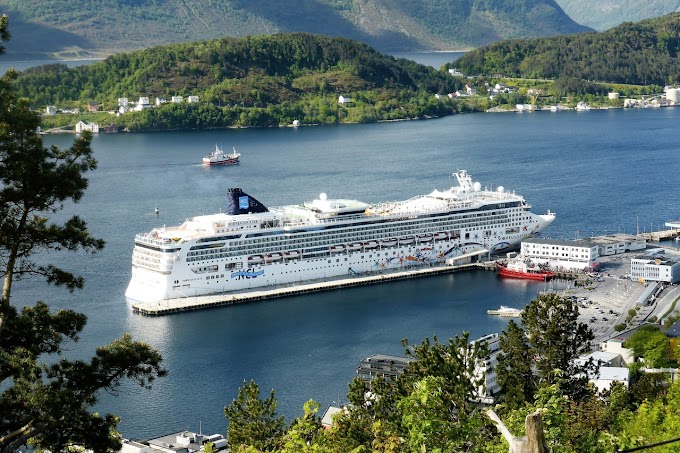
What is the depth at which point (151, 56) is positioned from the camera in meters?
77.5

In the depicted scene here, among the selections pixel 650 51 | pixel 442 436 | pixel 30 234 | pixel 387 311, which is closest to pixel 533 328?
pixel 442 436

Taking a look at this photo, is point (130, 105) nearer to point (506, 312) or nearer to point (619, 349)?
point (506, 312)

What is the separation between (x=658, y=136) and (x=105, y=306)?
4044cm

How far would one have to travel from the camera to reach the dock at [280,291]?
2470cm

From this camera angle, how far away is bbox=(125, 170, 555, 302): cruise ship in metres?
25.9

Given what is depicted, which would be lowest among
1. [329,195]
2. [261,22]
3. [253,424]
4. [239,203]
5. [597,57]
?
[329,195]

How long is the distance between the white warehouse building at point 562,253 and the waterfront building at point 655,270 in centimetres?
125

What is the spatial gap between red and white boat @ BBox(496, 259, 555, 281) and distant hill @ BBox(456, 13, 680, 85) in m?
63.2

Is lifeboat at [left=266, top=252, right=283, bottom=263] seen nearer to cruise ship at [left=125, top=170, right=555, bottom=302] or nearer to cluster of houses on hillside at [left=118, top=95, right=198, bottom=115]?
cruise ship at [left=125, top=170, right=555, bottom=302]

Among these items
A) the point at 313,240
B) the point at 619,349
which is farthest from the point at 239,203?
the point at 619,349

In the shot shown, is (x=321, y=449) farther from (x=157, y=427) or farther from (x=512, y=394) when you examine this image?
(x=157, y=427)

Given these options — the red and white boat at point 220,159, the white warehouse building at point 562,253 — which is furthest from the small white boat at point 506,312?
the red and white boat at point 220,159

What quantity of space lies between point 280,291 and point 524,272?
235 inches

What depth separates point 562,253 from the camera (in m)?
28.9
